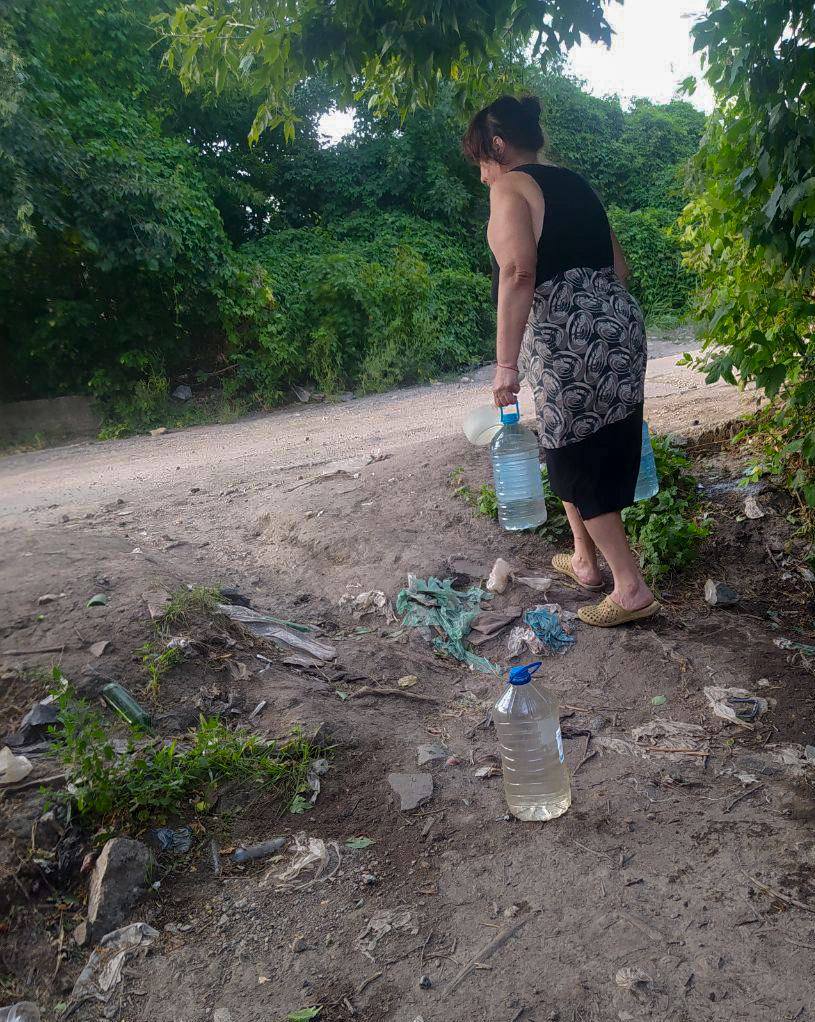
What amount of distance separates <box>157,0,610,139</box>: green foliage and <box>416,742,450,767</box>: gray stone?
2.23 m

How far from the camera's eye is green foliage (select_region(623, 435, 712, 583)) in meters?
3.59

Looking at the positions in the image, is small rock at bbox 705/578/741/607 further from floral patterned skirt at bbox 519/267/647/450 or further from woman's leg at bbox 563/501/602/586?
floral patterned skirt at bbox 519/267/647/450

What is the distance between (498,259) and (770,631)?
1936 millimetres

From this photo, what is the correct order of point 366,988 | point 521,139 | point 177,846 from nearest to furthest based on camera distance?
point 366,988, point 177,846, point 521,139

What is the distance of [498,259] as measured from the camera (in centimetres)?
284

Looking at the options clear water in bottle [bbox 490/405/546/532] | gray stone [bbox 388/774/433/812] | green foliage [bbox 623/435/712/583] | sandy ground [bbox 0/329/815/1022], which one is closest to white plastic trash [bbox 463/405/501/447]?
sandy ground [bbox 0/329/815/1022]

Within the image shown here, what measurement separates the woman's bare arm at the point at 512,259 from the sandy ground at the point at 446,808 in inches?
50.8

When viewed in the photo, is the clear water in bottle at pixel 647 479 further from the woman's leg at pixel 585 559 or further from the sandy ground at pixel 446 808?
the woman's leg at pixel 585 559

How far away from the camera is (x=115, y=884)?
6.09 feet

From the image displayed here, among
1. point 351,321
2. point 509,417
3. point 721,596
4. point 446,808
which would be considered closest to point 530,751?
point 446,808

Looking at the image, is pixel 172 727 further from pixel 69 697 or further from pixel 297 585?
pixel 297 585

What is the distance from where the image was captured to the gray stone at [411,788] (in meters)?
2.22

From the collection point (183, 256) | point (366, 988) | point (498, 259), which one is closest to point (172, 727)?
point (366, 988)

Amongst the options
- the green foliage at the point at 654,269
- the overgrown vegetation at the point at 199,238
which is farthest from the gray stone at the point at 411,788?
the green foliage at the point at 654,269
